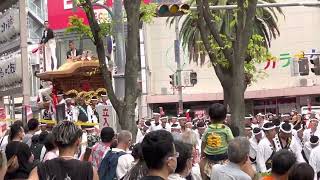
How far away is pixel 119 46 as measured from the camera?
15273 mm

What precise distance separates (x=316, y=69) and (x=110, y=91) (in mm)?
12470

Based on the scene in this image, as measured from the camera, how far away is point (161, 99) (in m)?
42.9

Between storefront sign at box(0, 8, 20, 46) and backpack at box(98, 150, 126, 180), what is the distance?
19.5 ft

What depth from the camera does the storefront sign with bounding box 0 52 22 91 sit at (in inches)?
568

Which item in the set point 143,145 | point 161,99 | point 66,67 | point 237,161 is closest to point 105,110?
point 66,67

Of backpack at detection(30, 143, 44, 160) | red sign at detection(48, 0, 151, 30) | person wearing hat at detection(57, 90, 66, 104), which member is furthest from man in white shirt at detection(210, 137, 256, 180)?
red sign at detection(48, 0, 151, 30)

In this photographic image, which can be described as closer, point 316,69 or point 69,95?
point 69,95

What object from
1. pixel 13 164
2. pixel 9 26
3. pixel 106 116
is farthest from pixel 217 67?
pixel 13 164

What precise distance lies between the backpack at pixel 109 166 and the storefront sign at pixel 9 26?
5.95 meters

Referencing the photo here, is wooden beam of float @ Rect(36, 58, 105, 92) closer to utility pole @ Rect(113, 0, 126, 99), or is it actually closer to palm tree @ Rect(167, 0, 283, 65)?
utility pole @ Rect(113, 0, 126, 99)

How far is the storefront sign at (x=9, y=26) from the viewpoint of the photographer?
14.4 meters

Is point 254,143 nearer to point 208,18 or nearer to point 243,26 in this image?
point 243,26

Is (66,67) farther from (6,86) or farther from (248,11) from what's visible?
(248,11)

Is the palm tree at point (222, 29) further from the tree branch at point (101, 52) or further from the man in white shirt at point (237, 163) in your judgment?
the man in white shirt at point (237, 163)
